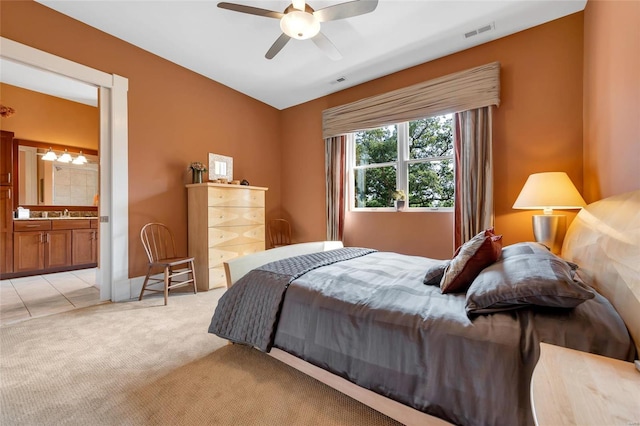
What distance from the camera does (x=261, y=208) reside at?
3996 mm

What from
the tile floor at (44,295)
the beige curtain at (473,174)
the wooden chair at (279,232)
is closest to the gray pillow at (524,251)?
the beige curtain at (473,174)

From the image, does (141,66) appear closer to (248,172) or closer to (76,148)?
(248,172)

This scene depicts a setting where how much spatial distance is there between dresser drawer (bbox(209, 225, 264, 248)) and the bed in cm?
172

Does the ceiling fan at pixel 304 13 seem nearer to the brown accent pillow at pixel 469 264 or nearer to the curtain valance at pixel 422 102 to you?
the curtain valance at pixel 422 102

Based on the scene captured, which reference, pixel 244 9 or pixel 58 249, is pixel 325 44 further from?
pixel 58 249

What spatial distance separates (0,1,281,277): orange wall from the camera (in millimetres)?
2533

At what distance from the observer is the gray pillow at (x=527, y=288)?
37.9 inches

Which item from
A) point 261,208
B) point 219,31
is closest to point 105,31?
point 219,31

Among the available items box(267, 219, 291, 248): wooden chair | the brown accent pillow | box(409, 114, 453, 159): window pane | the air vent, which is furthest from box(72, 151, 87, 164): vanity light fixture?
the air vent

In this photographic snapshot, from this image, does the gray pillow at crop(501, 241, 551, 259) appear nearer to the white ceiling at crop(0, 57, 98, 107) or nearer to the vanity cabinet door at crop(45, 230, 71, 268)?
the white ceiling at crop(0, 57, 98, 107)

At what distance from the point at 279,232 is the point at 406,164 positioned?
247cm

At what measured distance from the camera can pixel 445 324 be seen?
1095 millimetres

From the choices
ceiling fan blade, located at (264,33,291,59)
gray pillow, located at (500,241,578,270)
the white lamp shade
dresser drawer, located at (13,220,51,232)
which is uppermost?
ceiling fan blade, located at (264,33,291,59)

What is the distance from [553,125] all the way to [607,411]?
9.90 ft
